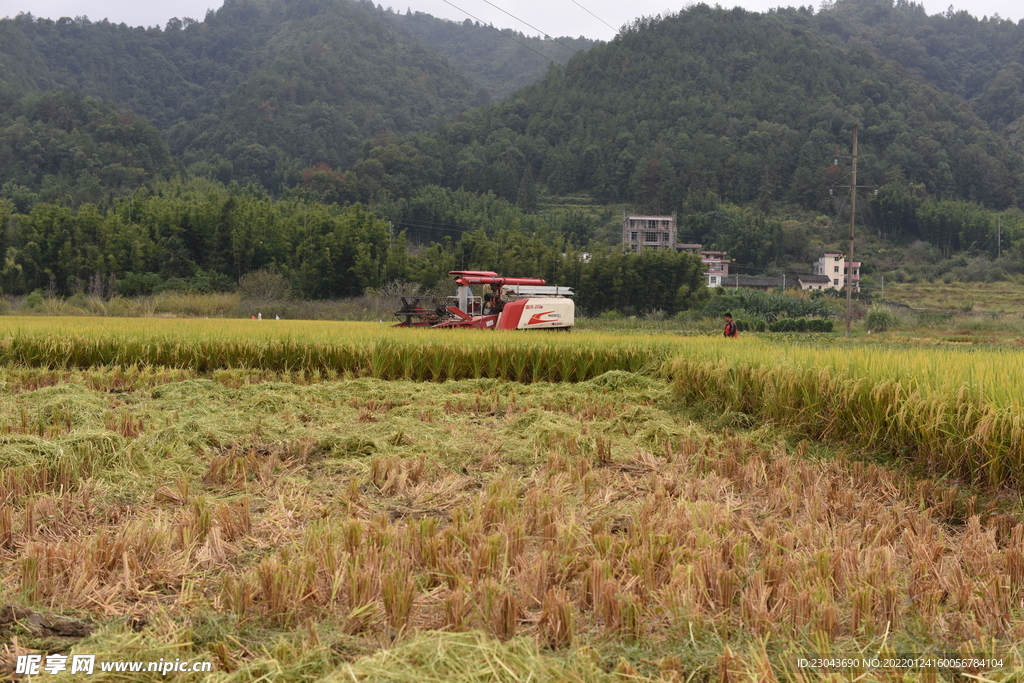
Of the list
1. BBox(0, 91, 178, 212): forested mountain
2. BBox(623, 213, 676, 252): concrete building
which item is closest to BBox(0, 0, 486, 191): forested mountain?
BBox(0, 91, 178, 212): forested mountain

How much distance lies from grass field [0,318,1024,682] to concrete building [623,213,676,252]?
7113cm

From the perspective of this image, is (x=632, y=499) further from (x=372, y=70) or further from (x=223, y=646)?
(x=372, y=70)

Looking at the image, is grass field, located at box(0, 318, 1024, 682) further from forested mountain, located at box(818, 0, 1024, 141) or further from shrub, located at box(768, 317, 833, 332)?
forested mountain, located at box(818, 0, 1024, 141)

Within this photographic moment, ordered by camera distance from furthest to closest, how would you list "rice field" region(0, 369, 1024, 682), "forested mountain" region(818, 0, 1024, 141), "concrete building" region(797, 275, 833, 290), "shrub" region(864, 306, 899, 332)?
"forested mountain" region(818, 0, 1024, 141) < "concrete building" region(797, 275, 833, 290) < "shrub" region(864, 306, 899, 332) < "rice field" region(0, 369, 1024, 682)

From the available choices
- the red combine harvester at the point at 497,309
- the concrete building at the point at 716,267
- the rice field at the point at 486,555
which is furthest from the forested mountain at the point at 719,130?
the rice field at the point at 486,555

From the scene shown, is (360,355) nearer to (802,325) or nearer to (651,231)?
(802,325)

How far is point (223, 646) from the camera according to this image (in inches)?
86.4

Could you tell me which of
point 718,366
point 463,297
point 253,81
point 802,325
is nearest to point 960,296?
point 802,325

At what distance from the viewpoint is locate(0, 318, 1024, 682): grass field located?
2289mm

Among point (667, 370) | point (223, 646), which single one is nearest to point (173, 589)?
point (223, 646)

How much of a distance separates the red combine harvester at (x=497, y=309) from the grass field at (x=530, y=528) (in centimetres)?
947

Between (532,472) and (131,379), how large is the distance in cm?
650

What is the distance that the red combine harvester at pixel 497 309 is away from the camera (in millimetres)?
16859

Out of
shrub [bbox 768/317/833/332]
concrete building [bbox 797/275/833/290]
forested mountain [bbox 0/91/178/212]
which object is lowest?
shrub [bbox 768/317/833/332]
